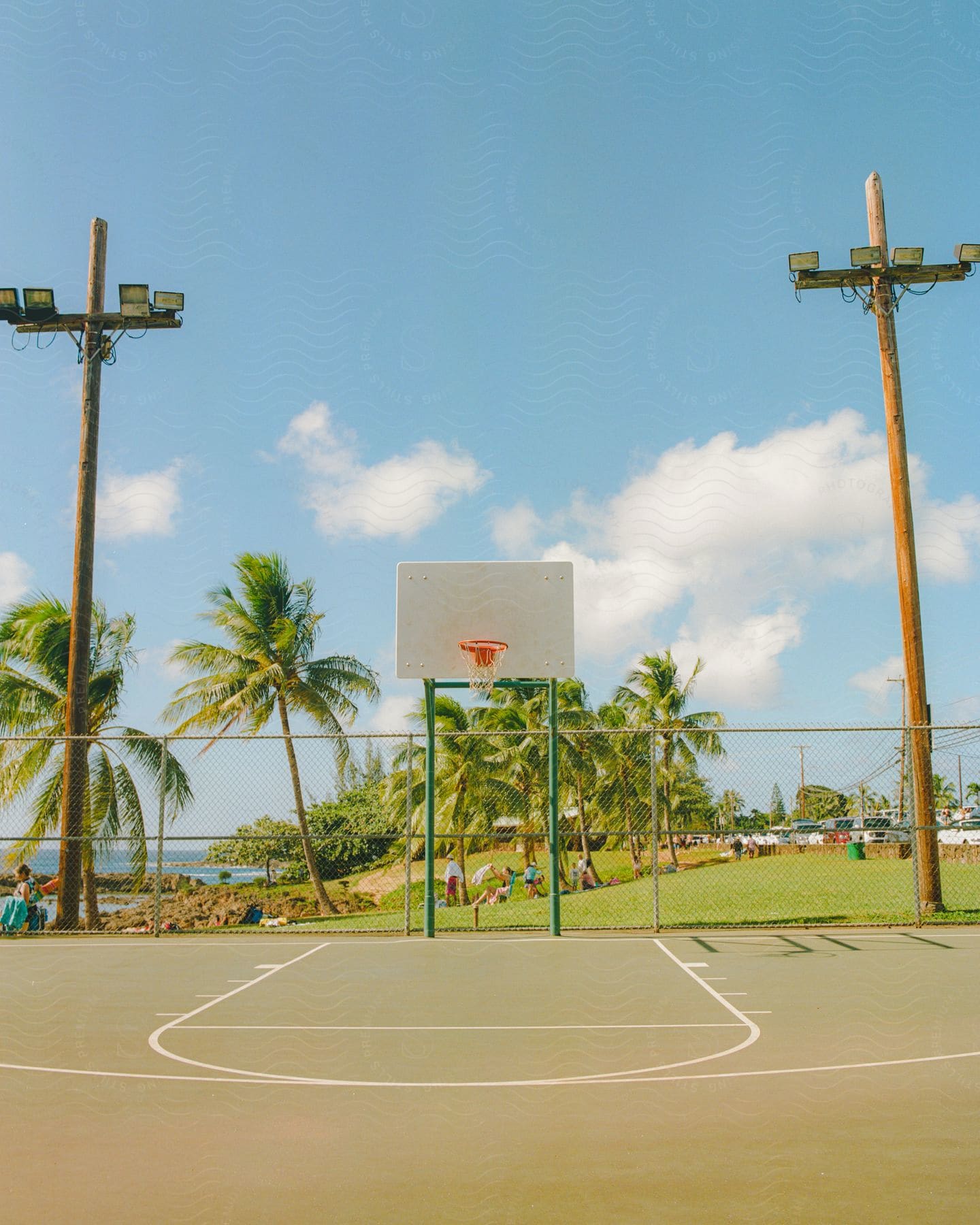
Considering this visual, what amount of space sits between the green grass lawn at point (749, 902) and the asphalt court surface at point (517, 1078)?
3.81 m

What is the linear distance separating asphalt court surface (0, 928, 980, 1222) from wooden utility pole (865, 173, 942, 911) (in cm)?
293

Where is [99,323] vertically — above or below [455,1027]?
above

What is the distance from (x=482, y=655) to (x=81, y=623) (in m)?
6.30

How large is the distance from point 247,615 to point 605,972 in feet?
52.4

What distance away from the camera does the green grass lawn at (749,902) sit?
1434cm

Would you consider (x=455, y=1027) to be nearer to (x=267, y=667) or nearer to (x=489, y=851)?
(x=267, y=667)

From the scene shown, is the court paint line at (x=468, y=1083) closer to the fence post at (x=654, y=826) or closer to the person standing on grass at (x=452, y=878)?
the fence post at (x=654, y=826)

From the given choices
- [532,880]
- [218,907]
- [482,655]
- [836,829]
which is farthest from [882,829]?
[218,907]

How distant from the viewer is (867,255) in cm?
1486

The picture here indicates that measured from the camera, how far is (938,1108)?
506 centimetres

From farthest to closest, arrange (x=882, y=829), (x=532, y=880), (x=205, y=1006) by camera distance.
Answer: (x=532, y=880)
(x=882, y=829)
(x=205, y=1006)

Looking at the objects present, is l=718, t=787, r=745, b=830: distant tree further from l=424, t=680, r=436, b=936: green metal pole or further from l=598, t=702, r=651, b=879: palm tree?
l=598, t=702, r=651, b=879: palm tree

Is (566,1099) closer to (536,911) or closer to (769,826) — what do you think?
(769,826)

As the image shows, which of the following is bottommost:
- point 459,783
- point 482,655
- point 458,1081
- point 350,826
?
point 458,1081
